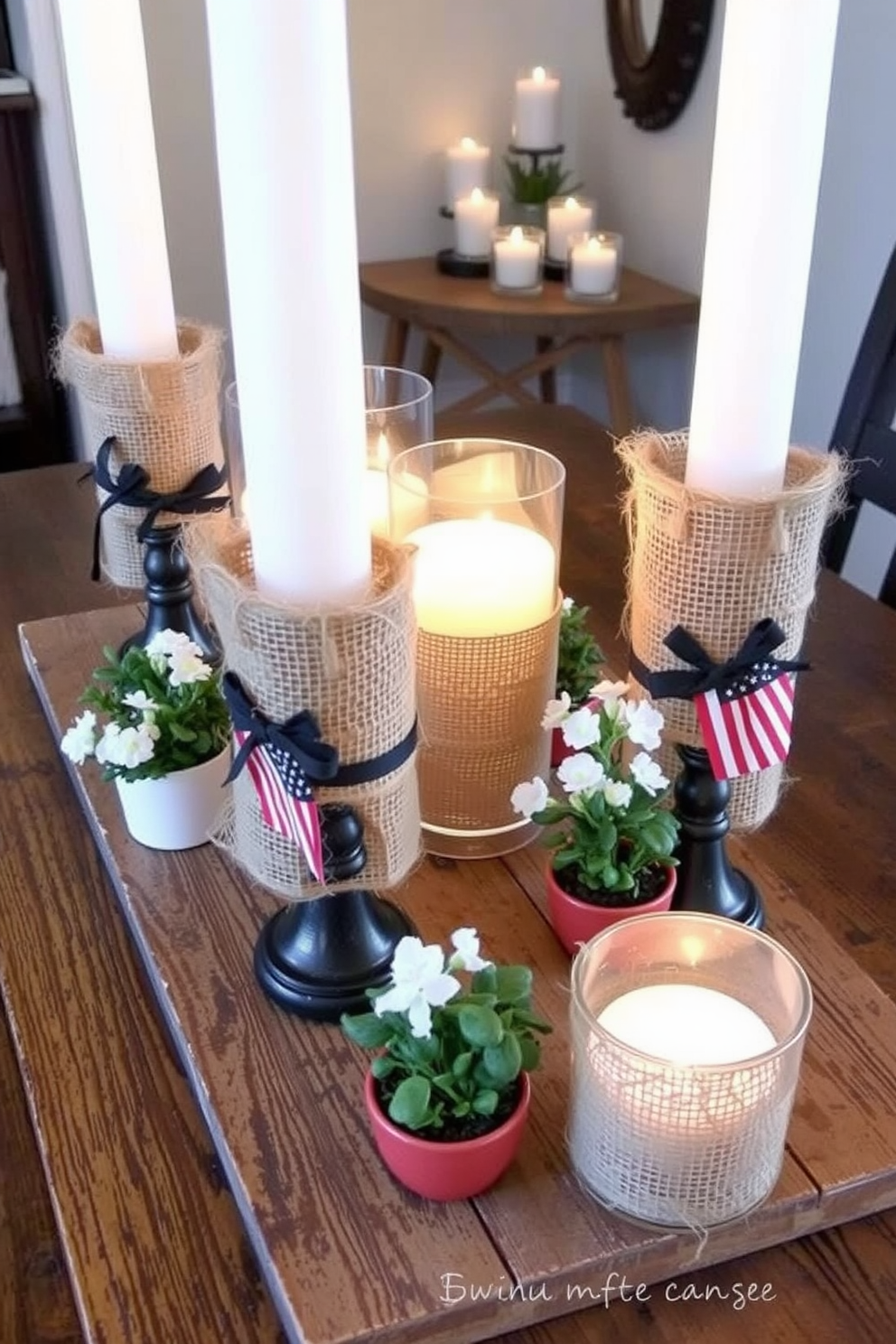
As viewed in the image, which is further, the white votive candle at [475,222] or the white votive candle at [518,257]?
the white votive candle at [475,222]

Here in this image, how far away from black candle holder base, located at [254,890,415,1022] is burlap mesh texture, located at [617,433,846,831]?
181 millimetres

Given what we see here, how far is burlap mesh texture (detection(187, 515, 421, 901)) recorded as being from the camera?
22.2 inches

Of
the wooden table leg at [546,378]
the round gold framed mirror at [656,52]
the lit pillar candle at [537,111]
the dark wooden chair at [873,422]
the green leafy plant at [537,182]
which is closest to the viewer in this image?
the dark wooden chair at [873,422]

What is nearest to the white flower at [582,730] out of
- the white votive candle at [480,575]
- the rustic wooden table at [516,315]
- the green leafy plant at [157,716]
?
the white votive candle at [480,575]

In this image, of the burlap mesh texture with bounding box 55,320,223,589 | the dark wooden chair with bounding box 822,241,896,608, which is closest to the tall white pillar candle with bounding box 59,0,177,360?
the burlap mesh texture with bounding box 55,320,223,589

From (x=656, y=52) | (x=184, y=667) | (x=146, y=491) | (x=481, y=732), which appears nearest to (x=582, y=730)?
(x=481, y=732)

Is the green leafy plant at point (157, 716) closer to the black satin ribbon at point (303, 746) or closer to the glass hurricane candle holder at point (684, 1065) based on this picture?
the black satin ribbon at point (303, 746)

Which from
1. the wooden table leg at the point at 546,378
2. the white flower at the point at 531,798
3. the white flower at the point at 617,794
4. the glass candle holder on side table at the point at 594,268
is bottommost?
the wooden table leg at the point at 546,378

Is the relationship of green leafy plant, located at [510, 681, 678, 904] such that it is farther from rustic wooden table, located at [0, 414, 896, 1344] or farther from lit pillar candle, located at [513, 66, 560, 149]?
lit pillar candle, located at [513, 66, 560, 149]

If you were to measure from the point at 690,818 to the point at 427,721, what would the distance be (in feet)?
0.53

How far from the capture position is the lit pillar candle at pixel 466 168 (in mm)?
2562

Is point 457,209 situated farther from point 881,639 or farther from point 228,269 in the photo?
point 228,269

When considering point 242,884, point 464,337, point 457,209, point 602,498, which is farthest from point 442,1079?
point 464,337

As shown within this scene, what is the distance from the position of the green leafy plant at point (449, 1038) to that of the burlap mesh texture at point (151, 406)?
0.45 m
